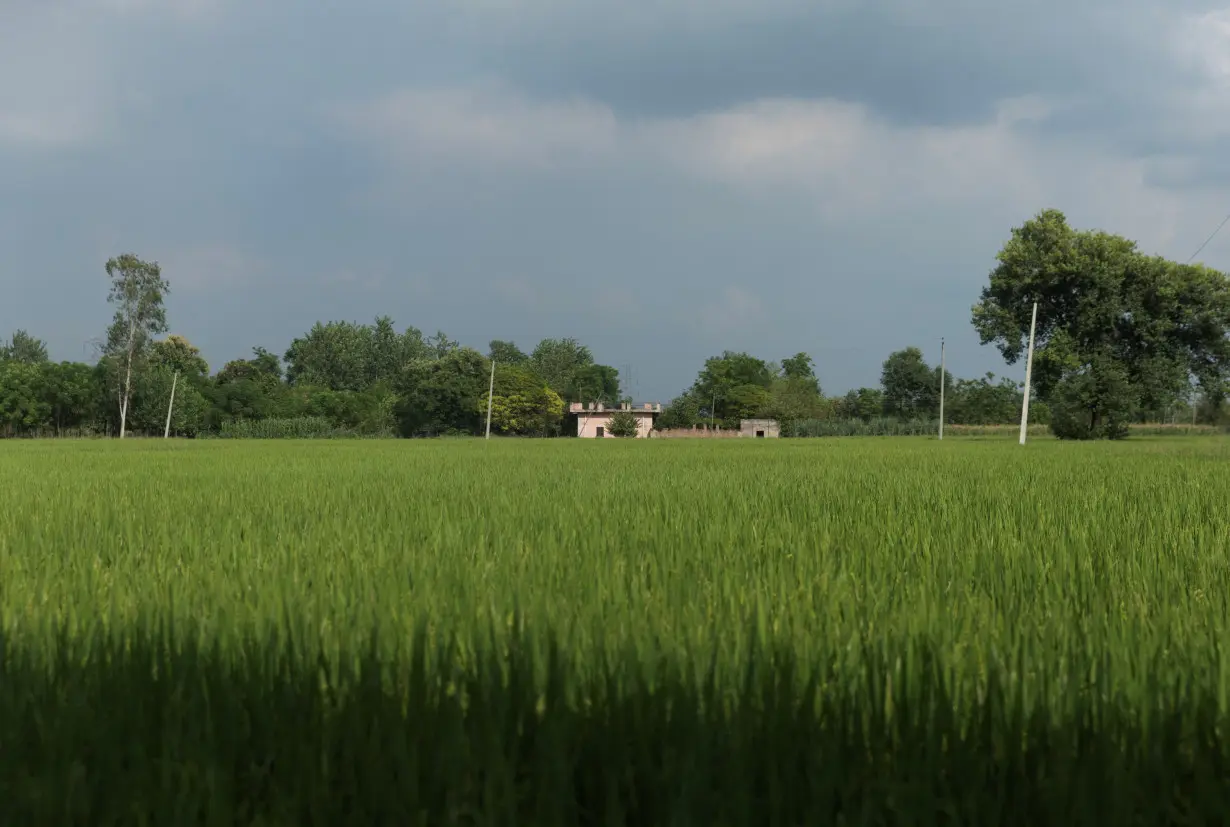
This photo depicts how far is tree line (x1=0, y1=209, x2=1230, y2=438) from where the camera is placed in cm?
3102

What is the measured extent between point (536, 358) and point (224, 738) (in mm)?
87667


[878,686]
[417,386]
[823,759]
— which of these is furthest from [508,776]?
[417,386]

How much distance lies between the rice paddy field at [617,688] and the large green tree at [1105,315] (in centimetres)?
3206

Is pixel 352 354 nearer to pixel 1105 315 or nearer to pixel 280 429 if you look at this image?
pixel 280 429

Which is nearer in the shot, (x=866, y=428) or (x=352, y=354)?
(x=866, y=428)

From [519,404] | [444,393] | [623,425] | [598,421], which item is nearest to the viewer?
[444,393]

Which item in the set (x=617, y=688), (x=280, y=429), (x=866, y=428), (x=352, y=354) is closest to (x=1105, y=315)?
(x=866, y=428)

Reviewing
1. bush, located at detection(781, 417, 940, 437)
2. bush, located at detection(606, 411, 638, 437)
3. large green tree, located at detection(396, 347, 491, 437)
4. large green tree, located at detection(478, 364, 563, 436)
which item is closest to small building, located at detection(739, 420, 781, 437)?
bush, located at detection(781, 417, 940, 437)

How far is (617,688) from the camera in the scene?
4.84 feet

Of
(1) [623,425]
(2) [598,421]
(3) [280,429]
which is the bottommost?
(3) [280,429]

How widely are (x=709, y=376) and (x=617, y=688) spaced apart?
251 ft

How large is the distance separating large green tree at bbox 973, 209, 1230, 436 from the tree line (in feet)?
0.19

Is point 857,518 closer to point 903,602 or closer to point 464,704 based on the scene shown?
point 903,602

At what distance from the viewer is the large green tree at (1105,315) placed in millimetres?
30594
